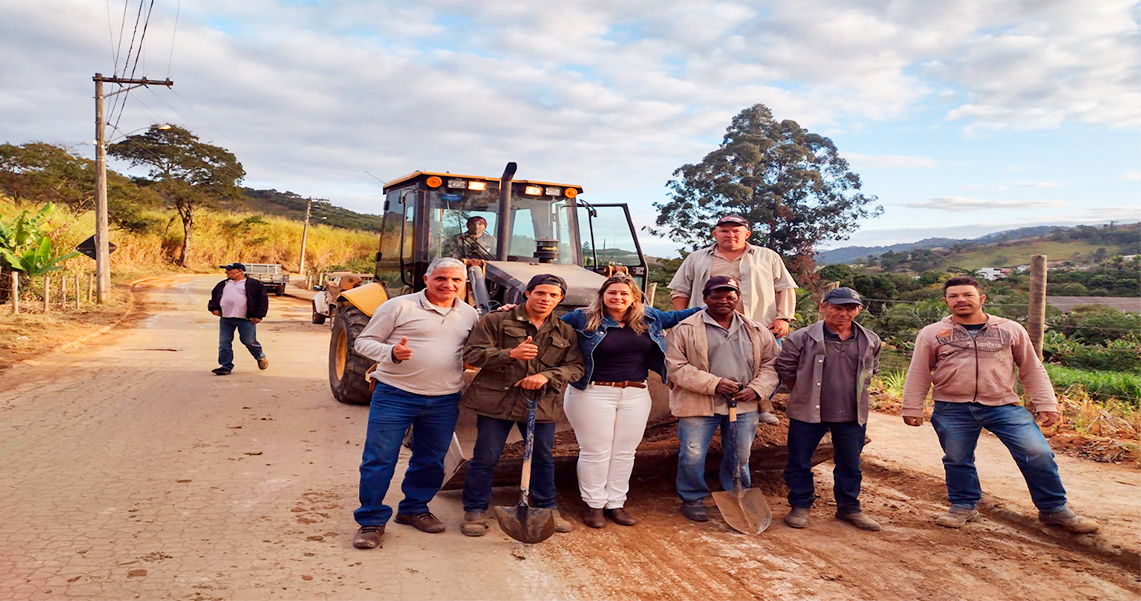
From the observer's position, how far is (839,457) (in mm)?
5090

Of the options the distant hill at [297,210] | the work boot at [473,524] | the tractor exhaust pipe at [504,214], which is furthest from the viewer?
the distant hill at [297,210]

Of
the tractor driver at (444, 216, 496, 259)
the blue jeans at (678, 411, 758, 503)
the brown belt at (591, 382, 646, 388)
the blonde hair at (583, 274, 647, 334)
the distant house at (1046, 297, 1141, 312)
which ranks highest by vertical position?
the tractor driver at (444, 216, 496, 259)

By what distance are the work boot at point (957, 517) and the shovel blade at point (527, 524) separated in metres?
2.43

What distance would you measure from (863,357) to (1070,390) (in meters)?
5.86

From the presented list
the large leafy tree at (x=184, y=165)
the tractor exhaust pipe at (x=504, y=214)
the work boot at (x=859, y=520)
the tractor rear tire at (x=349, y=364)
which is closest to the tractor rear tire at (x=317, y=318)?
the tractor rear tire at (x=349, y=364)

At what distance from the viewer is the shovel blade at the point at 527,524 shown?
4504mm

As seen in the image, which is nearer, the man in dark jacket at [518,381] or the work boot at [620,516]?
the man in dark jacket at [518,381]

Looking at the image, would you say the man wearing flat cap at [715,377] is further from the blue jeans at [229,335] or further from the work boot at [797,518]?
the blue jeans at [229,335]

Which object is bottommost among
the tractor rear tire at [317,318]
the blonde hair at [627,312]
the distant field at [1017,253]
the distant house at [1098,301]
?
the tractor rear tire at [317,318]

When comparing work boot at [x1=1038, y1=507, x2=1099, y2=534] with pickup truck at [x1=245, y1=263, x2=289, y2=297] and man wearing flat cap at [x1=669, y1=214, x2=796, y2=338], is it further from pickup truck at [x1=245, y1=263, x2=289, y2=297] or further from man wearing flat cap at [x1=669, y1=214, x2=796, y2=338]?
pickup truck at [x1=245, y1=263, x2=289, y2=297]

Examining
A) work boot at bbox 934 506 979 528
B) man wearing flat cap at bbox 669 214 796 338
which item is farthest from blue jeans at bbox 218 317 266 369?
work boot at bbox 934 506 979 528

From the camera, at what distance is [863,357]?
4.96 meters

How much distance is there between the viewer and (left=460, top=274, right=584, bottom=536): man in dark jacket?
180 inches

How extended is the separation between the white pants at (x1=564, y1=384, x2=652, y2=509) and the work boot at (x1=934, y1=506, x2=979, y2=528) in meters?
1.96
